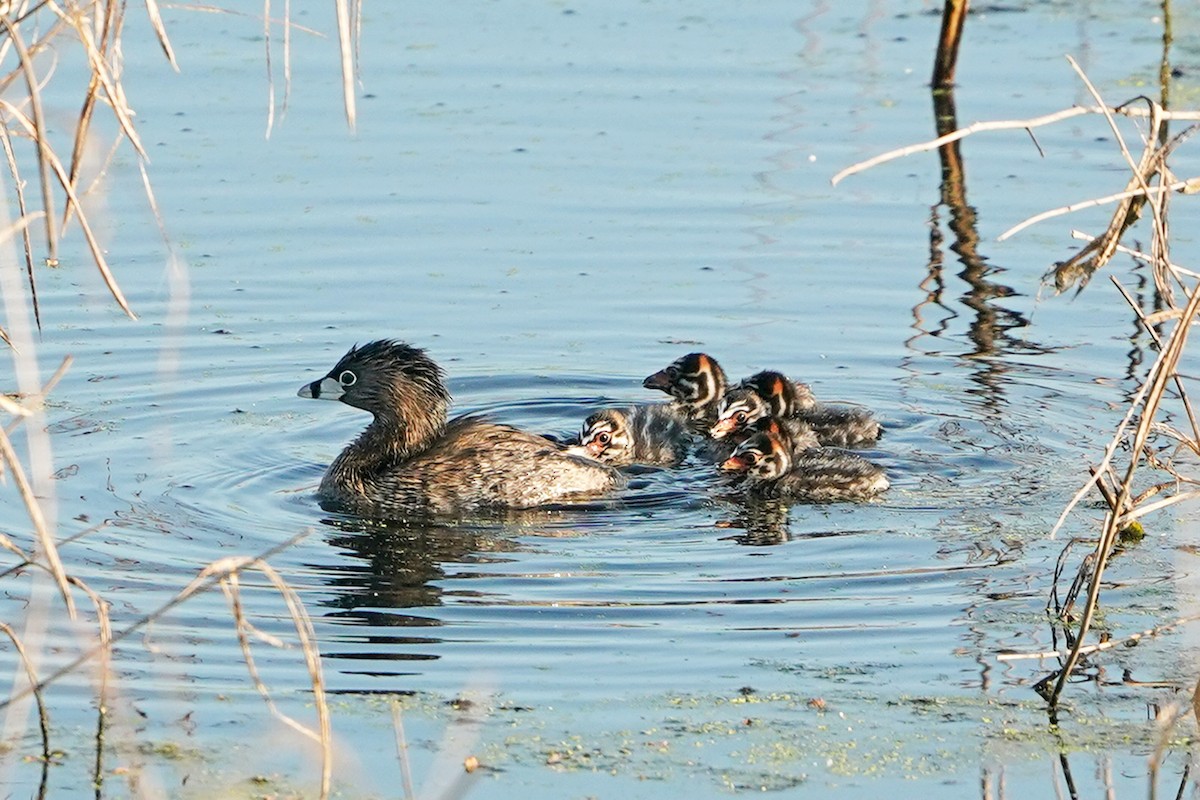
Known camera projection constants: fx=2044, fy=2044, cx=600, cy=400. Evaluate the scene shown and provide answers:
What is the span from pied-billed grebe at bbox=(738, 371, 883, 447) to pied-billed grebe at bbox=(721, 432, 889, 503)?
0.29m

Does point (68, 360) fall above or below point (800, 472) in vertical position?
above

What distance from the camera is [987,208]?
11977mm

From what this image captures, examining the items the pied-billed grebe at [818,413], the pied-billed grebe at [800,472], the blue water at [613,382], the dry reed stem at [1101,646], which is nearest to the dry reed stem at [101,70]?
the blue water at [613,382]

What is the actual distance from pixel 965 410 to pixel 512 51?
642cm

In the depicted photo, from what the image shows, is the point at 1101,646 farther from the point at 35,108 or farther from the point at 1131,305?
the point at 35,108

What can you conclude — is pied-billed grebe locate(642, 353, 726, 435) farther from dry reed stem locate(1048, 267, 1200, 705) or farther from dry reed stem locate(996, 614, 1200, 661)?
dry reed stem locate(1048, 267, 1200, 705)

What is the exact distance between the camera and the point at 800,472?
27.9ft

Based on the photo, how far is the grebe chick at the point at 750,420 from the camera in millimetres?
8953

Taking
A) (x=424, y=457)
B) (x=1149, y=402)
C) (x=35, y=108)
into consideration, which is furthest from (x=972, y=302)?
(x=35, y=108)

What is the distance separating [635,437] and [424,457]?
0.97 metres

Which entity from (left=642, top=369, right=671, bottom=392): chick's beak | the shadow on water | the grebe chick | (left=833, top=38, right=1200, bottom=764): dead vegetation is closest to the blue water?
the shadow on water

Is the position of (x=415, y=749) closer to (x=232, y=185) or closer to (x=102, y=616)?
(x=102, y=616)

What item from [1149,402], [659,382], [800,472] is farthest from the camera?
[659,382]

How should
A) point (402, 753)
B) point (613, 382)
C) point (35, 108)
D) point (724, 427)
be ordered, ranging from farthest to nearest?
1. point (613, 382)
2. point (724, 427)
3. point (402, 753)
4. point (35, 108)
